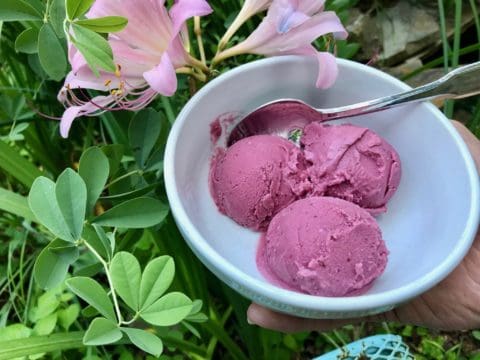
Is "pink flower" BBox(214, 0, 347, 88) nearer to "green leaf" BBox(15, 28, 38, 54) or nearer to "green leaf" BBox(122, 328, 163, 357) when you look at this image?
"green leaf" BBox(15, 28, 38, 54)

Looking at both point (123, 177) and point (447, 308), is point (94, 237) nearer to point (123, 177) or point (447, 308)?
point (123, 177)

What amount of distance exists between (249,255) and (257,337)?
233mm

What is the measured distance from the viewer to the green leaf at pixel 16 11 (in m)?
0.68

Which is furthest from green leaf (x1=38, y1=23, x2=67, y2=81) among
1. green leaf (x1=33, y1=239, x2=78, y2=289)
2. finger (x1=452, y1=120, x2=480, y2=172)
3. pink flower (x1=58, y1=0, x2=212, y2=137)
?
finger (x1=452, y1=120, x2=480, y2=172)

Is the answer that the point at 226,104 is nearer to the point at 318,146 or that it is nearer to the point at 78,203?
the point at 318,146

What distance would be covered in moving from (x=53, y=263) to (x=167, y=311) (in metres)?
0.16

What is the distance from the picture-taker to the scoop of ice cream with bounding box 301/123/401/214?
86 centimetres

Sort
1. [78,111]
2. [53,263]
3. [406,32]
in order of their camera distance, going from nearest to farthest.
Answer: [53,263] < [78,111] < [406,32]

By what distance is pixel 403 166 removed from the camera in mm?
927

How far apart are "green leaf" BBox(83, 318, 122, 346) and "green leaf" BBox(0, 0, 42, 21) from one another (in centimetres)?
38

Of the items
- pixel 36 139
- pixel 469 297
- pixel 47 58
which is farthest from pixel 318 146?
pixel 36 139

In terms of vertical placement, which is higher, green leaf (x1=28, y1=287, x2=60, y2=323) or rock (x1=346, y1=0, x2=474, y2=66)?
rock (x1=346, y1=0, x2=474, y2=66)

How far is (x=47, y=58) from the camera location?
28.1 inches

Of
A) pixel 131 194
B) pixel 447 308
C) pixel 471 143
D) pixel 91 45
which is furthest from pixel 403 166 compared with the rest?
pixel 91 45
